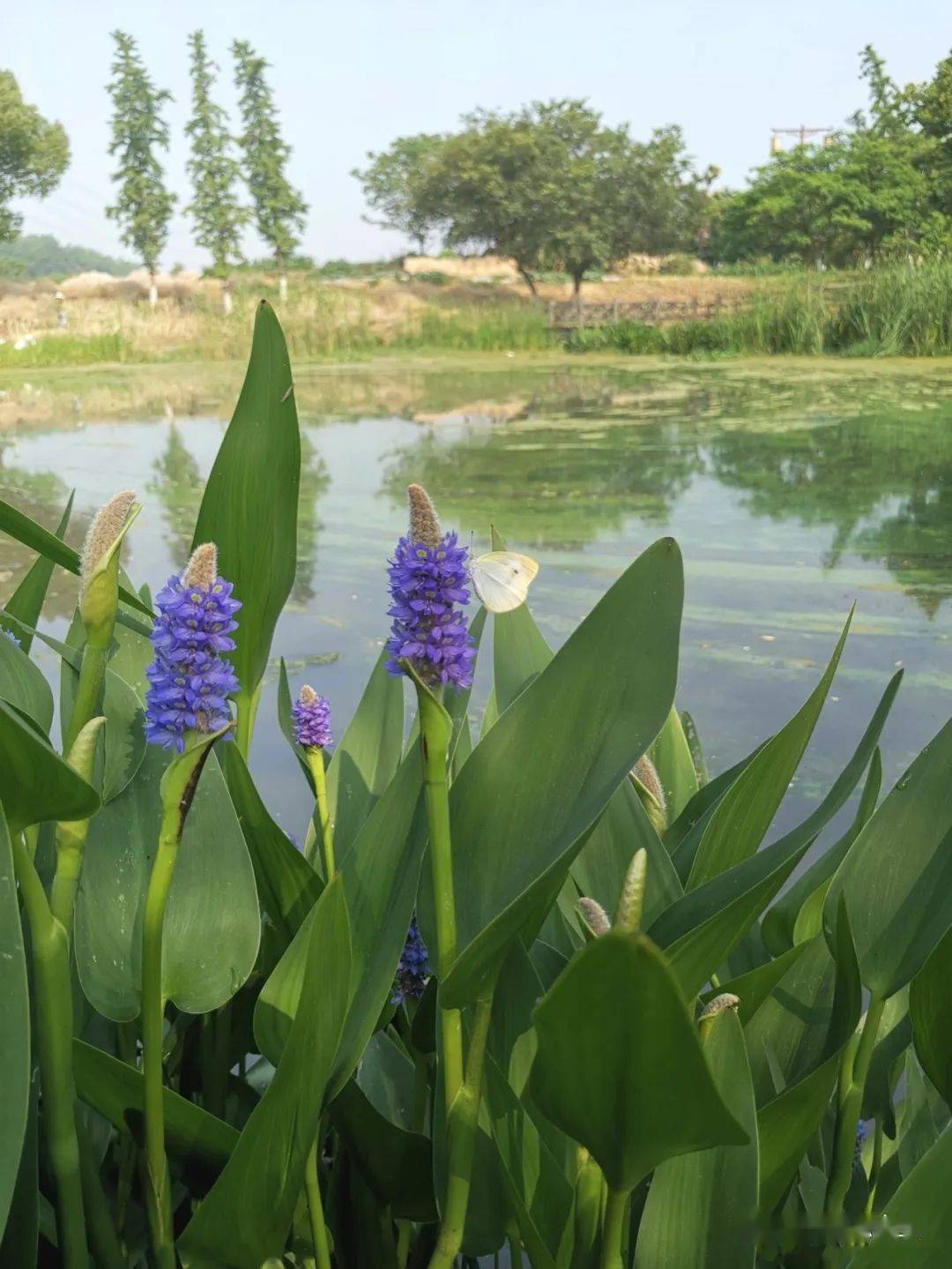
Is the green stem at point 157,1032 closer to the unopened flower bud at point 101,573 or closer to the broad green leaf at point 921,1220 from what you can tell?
the unopened flower bud at point 101,573

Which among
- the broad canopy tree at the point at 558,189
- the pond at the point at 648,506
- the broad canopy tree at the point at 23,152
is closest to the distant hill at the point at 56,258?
the broad canopy tree at the point at 23,152

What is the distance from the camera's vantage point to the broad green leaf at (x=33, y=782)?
0.31 meters

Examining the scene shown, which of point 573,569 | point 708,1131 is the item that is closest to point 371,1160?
point 708,1131

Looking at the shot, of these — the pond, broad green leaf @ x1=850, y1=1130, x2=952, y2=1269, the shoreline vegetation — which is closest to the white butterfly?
broad green leaf @ x1=850, y1=1130, x2=952, y2=1269

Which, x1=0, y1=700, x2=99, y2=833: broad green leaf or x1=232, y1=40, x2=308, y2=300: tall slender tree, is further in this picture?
x1=232, y1=40, x2=308, y2=300: tall slender tree

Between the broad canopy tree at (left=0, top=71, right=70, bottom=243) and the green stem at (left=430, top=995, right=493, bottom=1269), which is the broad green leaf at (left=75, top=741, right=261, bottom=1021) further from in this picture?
the broad canopy tree at (left=0, top=71, right=70, bottom=243)

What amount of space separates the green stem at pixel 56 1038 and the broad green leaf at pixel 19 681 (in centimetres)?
10

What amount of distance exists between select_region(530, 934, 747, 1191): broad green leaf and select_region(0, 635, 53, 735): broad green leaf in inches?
9.6

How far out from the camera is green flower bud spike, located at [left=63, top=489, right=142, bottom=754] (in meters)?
0.38

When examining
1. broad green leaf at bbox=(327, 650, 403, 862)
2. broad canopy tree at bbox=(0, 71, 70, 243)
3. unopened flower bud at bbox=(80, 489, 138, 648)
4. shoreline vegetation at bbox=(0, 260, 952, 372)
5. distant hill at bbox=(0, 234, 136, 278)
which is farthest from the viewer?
distant hill at bbox=(0, 234, 136, 278)

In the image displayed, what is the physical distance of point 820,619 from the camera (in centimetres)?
290

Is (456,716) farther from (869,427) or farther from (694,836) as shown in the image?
(869,427)

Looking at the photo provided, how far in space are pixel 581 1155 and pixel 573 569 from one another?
2.99 m

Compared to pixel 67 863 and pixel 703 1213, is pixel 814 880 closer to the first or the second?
pixel 703 1213
